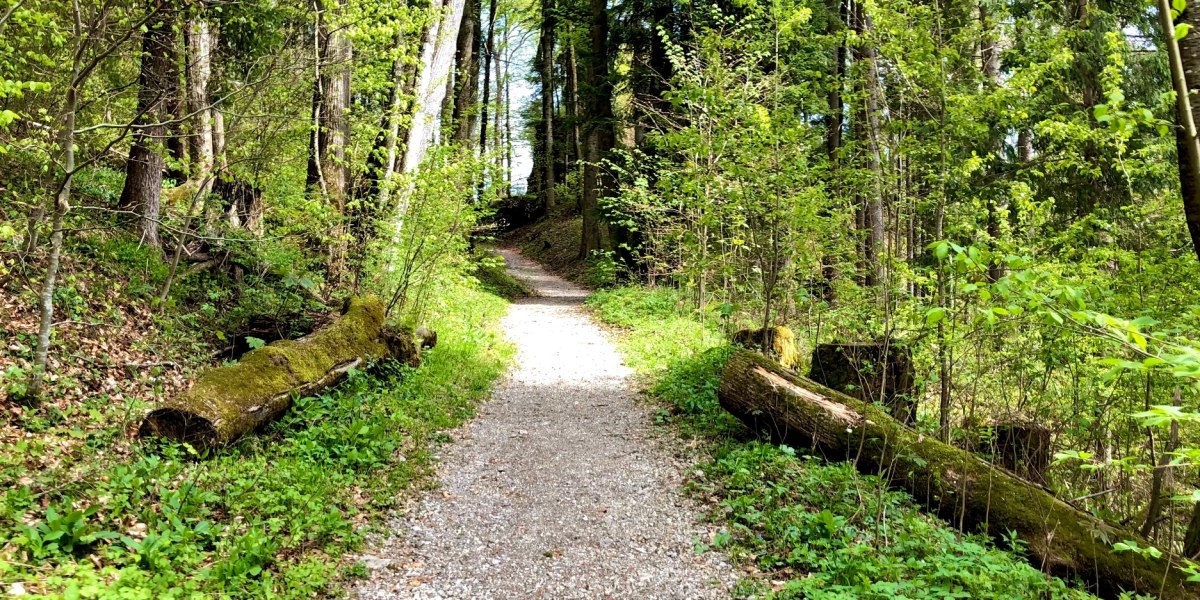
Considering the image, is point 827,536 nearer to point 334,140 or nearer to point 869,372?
point 869,372

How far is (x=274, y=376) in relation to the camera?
238 inches

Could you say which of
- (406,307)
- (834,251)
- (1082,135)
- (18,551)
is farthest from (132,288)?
(1082,135)

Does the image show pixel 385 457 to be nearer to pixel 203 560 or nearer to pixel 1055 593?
pixel 203 560

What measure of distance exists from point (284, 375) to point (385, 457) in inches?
55.1

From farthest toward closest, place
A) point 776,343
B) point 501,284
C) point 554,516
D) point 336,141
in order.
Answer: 1. point 501,284
2. point 336,141
3. point 776,343
4. point 554,516

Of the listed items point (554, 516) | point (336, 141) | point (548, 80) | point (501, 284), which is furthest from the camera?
point (548, 80)

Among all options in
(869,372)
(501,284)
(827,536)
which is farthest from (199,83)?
(501,284)

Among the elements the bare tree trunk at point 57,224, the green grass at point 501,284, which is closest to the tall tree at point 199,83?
the bare tree trunk at point 57,224

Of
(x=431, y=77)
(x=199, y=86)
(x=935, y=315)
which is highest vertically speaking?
(x=431, y=77)

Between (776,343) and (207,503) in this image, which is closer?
(207,503)

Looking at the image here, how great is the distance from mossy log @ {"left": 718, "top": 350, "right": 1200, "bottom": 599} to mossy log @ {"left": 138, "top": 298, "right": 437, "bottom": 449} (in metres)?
4.26

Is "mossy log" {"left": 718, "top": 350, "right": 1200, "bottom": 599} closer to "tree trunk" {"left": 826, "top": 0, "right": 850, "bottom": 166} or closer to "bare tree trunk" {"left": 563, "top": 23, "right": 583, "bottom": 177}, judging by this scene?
"tree trunk" {"left": 826, "top": 0, "right": 850, "bottom": 166}

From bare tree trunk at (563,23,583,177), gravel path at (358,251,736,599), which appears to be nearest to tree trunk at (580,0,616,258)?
bare tree trunk at (563,23,583,177)

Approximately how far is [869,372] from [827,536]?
3.18 metres
